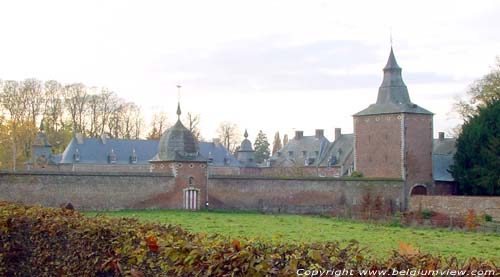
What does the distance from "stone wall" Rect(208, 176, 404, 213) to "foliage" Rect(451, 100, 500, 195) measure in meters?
3.79

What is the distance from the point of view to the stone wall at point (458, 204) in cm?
3116

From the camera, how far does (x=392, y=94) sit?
39.6 metres

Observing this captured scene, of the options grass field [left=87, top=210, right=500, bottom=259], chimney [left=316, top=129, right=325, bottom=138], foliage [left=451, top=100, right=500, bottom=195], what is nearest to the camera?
grass field [left=87, top=210, right=500, bottom=259]

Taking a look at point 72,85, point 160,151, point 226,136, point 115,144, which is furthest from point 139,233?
point 226,136

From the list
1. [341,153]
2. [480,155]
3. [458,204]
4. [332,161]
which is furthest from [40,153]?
[480,155]

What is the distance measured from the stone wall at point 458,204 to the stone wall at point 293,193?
1789 millimetres

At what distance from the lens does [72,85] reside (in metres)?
58.4

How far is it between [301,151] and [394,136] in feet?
64.2

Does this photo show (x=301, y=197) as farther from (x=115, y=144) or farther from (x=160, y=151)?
(x=115, y=144)

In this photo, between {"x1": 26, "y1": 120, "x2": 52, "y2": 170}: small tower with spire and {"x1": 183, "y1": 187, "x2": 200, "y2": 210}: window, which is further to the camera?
{"x1": 26, "y1": 120, "x2": 52, "y2": 170}: small tower with spire

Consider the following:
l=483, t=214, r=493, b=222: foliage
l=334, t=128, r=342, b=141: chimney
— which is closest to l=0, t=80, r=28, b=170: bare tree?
l=334, t=128, r=342, b=141: chimney

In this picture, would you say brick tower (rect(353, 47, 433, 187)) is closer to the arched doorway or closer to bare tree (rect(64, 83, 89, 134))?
the arched doorway

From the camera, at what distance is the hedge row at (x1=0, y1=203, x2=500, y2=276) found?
436 cm

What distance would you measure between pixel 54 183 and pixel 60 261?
22.5 meters
